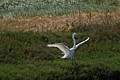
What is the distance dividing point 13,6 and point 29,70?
10541 millimetres

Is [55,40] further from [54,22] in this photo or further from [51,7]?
[51,7]

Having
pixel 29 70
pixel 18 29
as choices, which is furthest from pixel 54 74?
pixel 18 29

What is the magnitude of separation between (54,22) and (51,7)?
414cm

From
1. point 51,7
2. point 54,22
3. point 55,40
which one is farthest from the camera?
point 51,7

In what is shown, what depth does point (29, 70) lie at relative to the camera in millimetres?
11938

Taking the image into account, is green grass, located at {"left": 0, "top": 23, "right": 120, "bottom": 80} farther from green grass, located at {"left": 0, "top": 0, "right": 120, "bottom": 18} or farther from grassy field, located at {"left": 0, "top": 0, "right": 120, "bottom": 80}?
green grass, located at {"left": 0, "top": 0, "right": 120, "bottom": 18}

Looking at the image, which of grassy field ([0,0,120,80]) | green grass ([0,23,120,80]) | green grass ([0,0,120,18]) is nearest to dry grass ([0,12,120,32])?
grassy field ([0,0,120,80])

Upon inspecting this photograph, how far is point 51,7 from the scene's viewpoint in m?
21.9

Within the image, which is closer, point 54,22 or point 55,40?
→ point 55,40

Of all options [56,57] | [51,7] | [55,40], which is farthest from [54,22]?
[56,57]

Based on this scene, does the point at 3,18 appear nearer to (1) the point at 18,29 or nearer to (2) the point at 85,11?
(1) the point at 18,29

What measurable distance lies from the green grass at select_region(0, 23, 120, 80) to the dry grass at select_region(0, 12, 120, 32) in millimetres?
896

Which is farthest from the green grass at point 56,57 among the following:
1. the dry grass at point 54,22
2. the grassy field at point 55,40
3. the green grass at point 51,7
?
the green grass at point 51,7

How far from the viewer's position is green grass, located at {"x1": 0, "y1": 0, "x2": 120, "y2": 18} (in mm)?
20812
